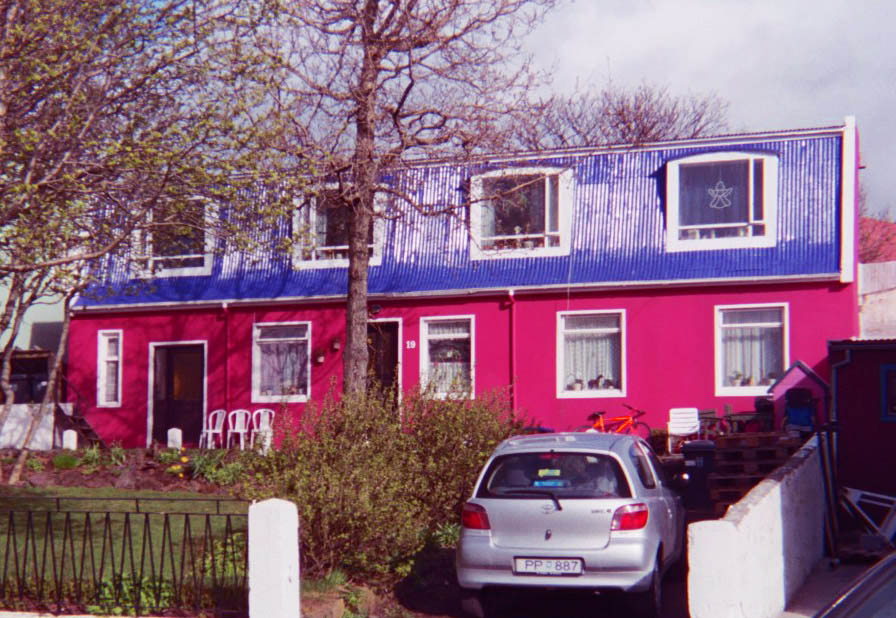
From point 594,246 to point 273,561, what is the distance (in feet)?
45.1

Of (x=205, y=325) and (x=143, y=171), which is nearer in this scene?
(x=143, y=171)

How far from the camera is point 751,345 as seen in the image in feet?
62.7

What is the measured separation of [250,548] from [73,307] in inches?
702

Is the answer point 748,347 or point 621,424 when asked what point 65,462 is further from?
point 748,347

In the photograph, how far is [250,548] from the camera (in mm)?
7594

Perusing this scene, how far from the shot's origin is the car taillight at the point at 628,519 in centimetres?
864

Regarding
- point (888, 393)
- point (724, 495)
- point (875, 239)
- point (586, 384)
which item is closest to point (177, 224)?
A: point (724, 495)

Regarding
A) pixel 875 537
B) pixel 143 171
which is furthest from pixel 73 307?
pixel 875 537

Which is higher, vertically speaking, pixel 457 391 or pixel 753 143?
pixel 753 143

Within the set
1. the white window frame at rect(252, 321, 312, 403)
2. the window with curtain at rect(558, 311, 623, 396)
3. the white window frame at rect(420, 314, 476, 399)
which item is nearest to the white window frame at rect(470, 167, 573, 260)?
the white window frame at rect(420, 314, 476, 399)

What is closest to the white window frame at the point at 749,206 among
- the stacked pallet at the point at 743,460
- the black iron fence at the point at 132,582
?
the stacked pallet at the point at 743,460

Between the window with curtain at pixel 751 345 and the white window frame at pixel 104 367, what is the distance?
1359 cm

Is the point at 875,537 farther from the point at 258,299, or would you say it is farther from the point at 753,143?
the point at 258,299

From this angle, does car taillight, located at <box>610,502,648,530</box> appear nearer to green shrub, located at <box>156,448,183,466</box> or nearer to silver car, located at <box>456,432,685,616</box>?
silver car, located at <box>456,432,685,616</box>
